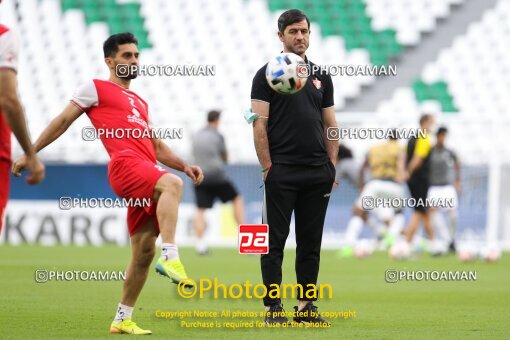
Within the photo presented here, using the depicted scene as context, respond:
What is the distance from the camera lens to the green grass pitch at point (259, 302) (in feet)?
24.4

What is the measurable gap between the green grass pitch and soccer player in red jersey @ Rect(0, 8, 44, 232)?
6.34 feet

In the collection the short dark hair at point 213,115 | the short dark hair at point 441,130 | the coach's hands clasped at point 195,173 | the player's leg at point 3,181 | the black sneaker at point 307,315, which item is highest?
the short dark hair at point 213,115

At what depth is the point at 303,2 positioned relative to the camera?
24.4 metres

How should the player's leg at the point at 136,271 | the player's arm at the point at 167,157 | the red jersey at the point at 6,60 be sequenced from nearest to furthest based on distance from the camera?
the red jersey at the point at 6,60
the player's leg at the point at 136,271
the player's arm at the point at 167,157

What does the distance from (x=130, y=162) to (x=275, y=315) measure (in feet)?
5.32

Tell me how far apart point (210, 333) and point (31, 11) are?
62.1 feet

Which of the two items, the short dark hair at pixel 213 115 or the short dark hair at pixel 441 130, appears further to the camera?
the short dark hair at pixel 213 115

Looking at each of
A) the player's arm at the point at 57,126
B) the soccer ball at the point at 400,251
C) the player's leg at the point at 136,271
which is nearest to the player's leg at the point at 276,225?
the player's leg at the point at 136,271

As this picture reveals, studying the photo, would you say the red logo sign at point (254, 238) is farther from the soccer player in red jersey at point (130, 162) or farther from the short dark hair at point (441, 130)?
the short dark hair at point (441, 130)

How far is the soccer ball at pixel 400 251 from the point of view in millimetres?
16812

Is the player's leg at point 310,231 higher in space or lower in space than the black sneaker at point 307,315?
higher

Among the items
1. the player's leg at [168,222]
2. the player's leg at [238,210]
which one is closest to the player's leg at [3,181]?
the player's leg at [168,222]

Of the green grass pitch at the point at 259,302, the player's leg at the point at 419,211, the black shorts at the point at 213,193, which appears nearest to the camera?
the green grass pitch at the point at 259,302

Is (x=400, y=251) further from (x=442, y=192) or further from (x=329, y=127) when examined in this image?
Result: (x=329, y=127)
